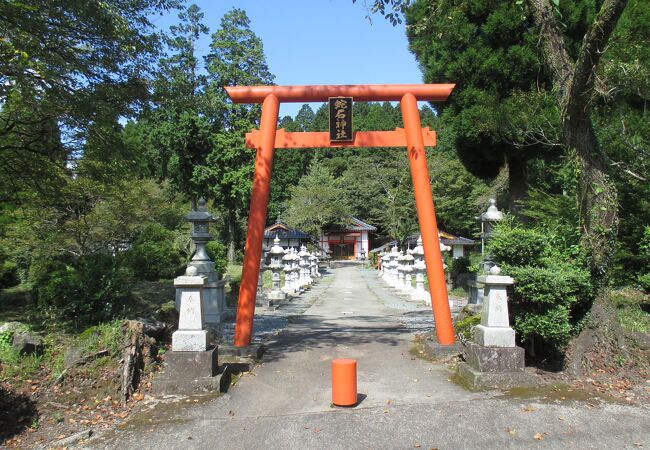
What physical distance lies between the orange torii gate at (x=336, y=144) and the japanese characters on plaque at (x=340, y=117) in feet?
0.43

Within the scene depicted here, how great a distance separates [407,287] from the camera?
18.8 meters

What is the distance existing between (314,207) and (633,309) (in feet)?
114

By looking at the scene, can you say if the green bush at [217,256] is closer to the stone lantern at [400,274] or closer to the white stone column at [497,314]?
the stone lantern at [400,274]

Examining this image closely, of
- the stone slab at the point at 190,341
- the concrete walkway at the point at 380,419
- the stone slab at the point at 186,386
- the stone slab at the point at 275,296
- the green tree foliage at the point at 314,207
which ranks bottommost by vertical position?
the concrete walkway at the point at 380,419

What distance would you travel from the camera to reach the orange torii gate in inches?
291

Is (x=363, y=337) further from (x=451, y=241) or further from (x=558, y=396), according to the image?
(x=451, y=241)

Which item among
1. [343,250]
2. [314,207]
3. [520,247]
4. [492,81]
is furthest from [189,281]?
[343,250]

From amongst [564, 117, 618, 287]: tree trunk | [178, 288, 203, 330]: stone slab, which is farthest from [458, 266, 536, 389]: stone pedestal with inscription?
[178, 288, 203, 330]: stone slab

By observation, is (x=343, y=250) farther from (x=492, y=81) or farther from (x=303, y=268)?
(x=492, y=81)

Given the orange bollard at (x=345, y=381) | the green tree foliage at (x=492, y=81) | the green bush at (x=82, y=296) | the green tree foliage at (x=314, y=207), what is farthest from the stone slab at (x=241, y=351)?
the green tree foliage at (x=314, y=207)

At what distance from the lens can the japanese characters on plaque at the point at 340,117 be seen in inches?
313

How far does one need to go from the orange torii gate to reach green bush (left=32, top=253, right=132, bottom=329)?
1.87m

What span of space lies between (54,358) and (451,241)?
31027mm

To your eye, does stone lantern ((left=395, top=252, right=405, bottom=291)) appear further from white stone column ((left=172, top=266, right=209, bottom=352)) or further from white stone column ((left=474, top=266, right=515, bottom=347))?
white stone column ((left=172, top=266, right=209, bottom=352))
